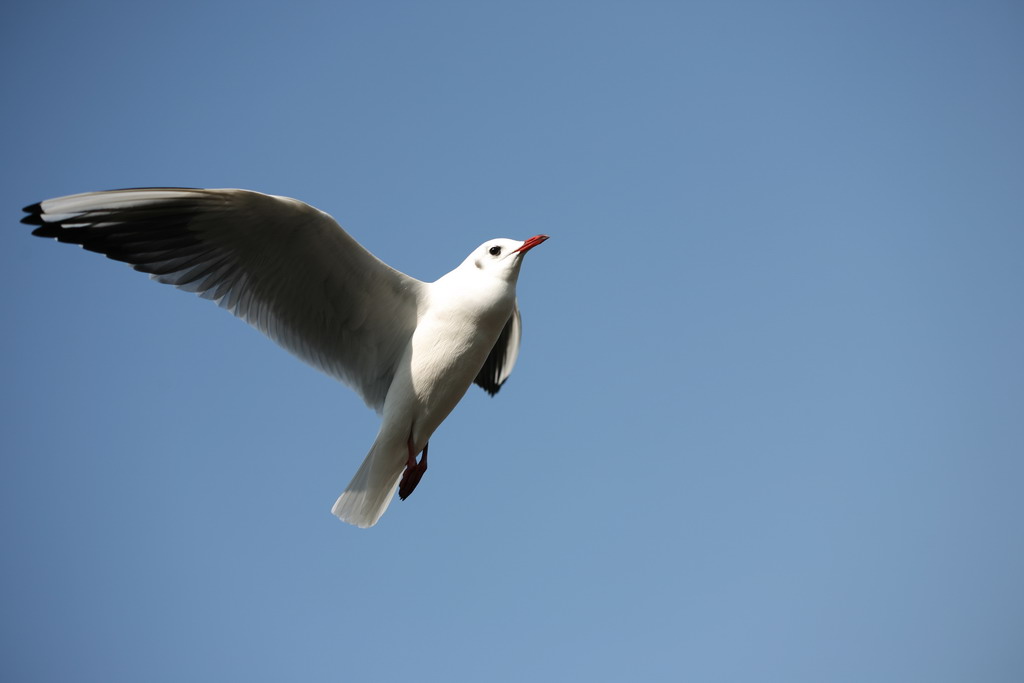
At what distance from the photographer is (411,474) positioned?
205 inches

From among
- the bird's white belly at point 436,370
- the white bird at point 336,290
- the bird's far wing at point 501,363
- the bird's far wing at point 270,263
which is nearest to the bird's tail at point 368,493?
the white bird at point 336,290

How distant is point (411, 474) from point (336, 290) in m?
1.12

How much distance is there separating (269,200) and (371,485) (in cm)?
168

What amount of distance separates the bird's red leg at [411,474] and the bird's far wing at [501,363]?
4.24 ft

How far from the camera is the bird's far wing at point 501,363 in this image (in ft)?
21.4

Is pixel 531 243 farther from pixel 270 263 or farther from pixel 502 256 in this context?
pixel 270 263

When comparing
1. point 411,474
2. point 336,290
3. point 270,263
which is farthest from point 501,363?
point 270,263

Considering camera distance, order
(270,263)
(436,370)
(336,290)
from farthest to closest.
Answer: (336,290) < (270,263) < (436,370)

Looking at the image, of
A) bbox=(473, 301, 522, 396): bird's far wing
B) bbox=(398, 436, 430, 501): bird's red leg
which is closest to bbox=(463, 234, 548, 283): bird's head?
bbox=(398, 436, 430, 501): bird's red leg

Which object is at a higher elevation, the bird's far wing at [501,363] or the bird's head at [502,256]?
the bird's head at [502,256]

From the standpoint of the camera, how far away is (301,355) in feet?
18.0

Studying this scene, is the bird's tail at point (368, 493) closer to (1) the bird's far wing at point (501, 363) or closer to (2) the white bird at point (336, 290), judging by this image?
(2) the white bird at point (336, 290)

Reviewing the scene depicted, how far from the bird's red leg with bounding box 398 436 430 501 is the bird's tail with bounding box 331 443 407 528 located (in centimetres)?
6

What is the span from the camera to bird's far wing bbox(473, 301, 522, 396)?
6.51 meters
